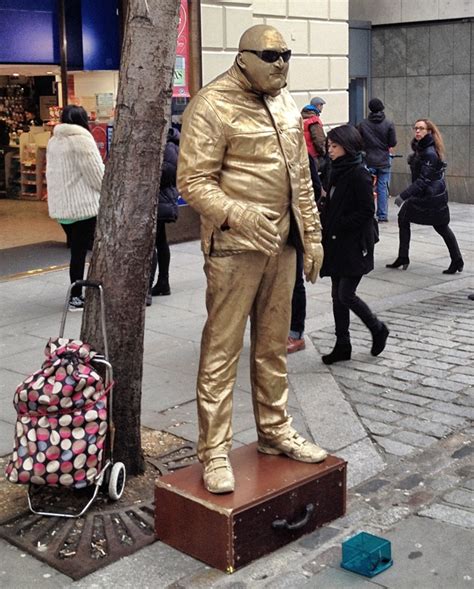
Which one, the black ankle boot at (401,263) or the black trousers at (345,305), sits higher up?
the black trousers at (345,305)

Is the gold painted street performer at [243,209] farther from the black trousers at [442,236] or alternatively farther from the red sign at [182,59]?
the red sign at [182,59]

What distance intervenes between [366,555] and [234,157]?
6.01 feet

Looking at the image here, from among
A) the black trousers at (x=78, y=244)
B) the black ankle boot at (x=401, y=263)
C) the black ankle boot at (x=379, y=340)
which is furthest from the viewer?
the black ankle boot at (x=401, y=263)

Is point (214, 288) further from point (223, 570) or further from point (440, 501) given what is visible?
point (440, 501)

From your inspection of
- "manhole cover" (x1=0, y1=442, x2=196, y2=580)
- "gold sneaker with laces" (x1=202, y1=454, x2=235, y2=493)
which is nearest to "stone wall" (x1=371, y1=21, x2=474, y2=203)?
"manhole cover" (x1=0, y1=442, x2=196, y2=580)

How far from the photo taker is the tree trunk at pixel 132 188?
4.98 meters

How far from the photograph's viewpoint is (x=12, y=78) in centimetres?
1282

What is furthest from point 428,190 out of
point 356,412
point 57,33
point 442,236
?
point 356,412

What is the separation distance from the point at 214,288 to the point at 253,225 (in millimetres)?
392

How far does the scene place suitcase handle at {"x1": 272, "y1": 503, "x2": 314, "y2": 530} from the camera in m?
4.40

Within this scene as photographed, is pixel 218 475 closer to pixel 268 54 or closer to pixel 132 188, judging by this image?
pixel 132 188

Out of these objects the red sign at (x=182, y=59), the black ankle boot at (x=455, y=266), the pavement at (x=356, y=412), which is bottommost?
the pavement at (x=356, y=412)

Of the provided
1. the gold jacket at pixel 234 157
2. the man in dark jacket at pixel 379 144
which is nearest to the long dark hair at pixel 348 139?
the gold jacket at pixel 234 157

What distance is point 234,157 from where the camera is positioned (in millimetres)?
4426
